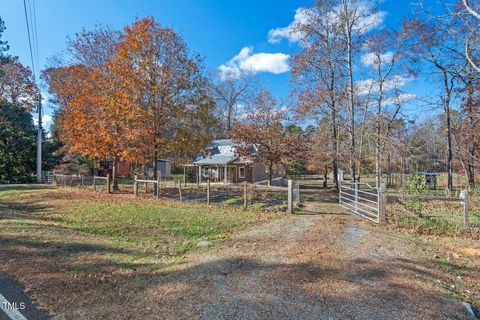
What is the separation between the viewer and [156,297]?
3.54 meters

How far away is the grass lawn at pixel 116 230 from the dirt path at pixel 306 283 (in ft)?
3.88

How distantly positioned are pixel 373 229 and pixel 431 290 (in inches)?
159

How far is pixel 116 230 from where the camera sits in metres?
7.79

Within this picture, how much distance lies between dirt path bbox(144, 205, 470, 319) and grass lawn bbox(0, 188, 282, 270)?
118 cm

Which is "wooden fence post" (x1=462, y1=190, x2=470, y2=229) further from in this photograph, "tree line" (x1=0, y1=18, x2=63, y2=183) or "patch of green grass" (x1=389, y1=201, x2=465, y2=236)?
"tree line" (x1=0, y1=18, x2=63, y2=183)

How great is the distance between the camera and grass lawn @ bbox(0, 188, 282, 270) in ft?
17.0

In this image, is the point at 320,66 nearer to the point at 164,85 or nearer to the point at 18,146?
the point at 164,85

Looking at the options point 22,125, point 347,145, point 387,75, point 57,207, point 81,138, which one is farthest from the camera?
point 22,125

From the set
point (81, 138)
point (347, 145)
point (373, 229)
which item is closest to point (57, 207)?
point (81, 138)

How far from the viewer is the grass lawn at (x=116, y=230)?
5.19m

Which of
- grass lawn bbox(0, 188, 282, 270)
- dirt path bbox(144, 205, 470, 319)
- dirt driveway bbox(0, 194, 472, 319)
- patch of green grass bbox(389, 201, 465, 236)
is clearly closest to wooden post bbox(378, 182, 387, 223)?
patch of green grass bbox(389, 201, 465, 236)

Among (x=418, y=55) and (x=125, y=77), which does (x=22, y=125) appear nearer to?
(x=125, y=77)

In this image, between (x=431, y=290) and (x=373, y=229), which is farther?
(x=373, y=229)

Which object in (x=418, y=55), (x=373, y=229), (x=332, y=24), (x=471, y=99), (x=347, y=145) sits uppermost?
(x=332, y=24)
